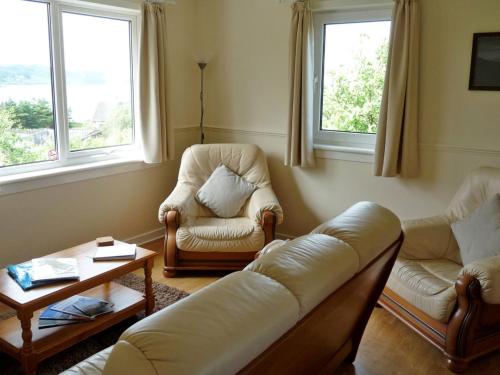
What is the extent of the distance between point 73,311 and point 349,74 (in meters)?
2.82

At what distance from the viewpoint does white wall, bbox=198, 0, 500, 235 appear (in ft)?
11.2

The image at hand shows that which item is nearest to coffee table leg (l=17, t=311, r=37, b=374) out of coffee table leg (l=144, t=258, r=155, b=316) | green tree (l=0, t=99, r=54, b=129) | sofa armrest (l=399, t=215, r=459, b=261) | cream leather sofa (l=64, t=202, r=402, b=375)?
coffee table leg (l=144, t=258, r=155, b=316)

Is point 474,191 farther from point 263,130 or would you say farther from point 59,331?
point 59,331

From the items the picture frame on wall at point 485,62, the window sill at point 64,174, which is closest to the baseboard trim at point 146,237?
the window sill at point 64,174

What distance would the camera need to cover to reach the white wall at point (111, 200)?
135 inches

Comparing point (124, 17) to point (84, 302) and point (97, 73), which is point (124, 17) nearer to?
point (97, 73)

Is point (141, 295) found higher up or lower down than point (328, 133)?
lower down

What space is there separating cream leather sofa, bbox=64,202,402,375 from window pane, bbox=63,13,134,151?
8.90 feet

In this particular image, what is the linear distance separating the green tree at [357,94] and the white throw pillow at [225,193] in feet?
3.08

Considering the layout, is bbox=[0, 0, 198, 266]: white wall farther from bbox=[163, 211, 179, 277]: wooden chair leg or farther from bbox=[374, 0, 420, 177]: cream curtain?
bbox=[374, 0, 420, 177]: cream curtain

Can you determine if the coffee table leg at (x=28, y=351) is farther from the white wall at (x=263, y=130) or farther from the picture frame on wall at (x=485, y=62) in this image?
the picture frame on wall at (x=485, y=62)

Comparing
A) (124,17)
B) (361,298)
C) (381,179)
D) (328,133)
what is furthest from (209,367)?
(124,17)

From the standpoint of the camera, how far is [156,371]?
0.94 metres

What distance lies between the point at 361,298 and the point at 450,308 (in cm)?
79
